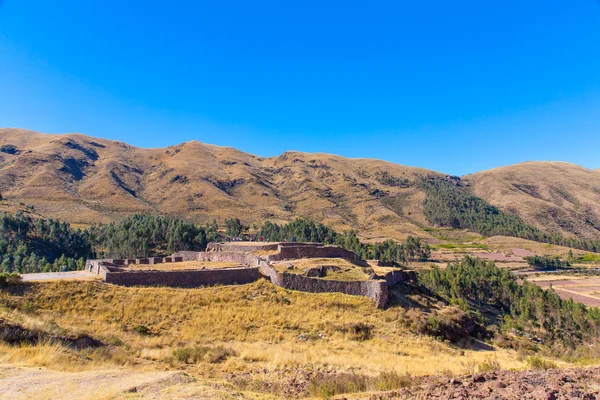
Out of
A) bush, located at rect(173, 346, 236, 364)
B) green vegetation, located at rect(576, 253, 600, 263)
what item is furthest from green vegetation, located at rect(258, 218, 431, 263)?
green vegetation, located at rect(576, 253, 600, 263)

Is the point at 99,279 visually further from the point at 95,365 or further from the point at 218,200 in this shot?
the point at 218,200

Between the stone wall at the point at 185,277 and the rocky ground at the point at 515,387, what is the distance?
2255 centimetres

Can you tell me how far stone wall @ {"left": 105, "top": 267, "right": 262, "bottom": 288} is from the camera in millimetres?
26422

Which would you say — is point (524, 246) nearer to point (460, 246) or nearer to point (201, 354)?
point (460, 246)

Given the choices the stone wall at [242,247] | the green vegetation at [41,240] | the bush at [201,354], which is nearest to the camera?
the bush at [201,354]

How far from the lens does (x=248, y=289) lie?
98.3 ft

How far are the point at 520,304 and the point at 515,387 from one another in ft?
186

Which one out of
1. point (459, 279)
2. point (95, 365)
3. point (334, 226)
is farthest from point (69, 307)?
point (334, 226)

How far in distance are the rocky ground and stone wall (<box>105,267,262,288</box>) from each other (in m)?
22.6

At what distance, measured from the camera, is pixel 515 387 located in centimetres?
838

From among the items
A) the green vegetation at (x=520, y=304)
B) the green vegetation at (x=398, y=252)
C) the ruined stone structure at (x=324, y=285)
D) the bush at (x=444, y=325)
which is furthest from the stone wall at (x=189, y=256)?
the green vegetation at (x=398, y=252)

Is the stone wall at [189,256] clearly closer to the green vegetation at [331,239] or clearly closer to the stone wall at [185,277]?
the stone wall at [185,277]

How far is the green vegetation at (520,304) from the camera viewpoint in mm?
46281

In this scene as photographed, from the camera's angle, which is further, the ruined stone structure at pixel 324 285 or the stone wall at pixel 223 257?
the stone wall at pixel 223 257
